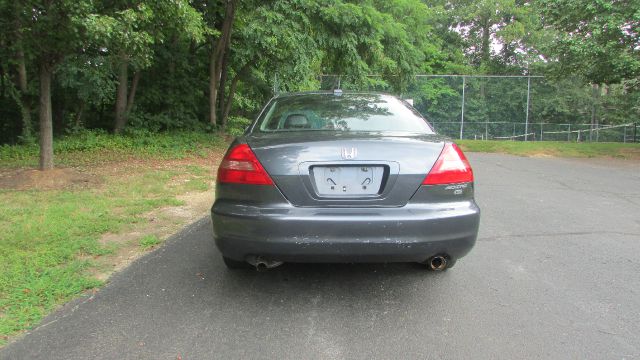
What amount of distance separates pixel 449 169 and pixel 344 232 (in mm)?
813

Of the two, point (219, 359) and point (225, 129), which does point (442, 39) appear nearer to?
point (225, 129)

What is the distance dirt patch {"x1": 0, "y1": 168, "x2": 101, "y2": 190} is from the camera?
24.0ft

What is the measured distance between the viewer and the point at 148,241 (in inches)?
187

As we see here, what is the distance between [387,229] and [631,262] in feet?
8.85

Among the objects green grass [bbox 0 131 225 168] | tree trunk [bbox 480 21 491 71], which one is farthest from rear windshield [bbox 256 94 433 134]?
tree trunk [bbox 480 21 491 71]

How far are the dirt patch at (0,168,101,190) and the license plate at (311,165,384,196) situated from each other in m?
5.56

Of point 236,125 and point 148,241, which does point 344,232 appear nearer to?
point 148,241

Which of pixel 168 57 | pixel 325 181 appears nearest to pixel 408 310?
pixel 325 181

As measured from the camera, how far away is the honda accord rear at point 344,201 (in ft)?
10.1

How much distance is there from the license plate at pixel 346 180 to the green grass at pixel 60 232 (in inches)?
75.0

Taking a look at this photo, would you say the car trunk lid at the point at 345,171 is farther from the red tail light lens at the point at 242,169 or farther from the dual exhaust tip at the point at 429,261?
the dual exhaust tip at the point at 429,261

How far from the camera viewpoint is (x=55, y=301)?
3.38 metres

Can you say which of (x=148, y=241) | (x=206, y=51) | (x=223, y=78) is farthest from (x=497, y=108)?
(x=148, y=241)

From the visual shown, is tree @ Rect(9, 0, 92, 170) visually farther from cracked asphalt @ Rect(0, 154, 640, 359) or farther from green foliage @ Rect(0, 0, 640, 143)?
cracked asphalt @ Rect(0, 154, 640, 359)
